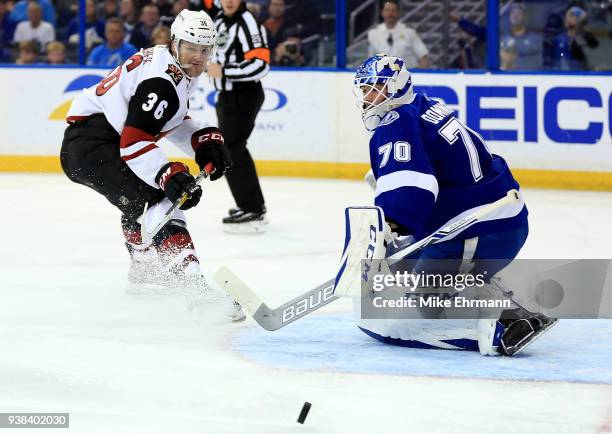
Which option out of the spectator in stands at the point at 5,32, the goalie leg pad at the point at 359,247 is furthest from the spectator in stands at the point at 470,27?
the goalie leg pad at the point at 359,247

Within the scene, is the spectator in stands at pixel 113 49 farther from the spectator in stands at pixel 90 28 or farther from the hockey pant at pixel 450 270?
the hockey pant at pixel 450 270

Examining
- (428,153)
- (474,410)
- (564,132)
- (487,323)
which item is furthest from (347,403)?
(564,132)

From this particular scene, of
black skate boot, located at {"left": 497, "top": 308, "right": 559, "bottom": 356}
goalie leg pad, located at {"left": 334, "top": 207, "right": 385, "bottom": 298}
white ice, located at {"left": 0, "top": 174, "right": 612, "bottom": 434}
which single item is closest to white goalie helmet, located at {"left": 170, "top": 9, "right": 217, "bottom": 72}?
white ice, located at {"left": 0, "top": 174, "right": 612, "bottom": 434}

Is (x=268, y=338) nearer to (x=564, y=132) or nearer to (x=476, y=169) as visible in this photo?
(x=476, y=169)

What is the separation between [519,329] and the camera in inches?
137

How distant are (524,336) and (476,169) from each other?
53cm

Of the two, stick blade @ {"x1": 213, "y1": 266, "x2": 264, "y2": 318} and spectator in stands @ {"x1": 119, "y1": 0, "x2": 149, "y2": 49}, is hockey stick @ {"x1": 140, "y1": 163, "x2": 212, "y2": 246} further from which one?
spectator in stands @ {"x1": 119, "y1": 0, "x2": 149, "y2": 49}

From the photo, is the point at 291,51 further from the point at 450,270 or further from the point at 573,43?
the point at 450,270

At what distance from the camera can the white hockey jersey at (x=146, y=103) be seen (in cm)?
405

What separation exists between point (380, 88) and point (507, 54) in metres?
4.09

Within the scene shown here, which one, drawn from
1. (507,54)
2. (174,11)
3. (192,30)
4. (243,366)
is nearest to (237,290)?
(243,366)

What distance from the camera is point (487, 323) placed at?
348 cm

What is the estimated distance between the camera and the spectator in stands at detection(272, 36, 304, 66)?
26.2 ft

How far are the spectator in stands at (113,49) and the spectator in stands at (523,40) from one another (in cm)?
261
